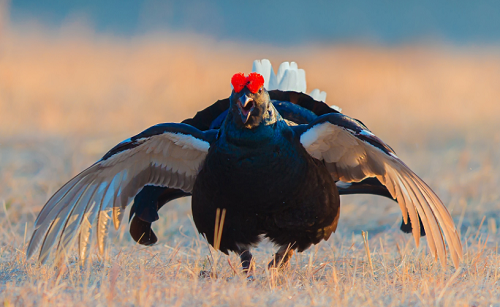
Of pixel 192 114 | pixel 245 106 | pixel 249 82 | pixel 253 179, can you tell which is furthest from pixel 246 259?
pixel 192 114

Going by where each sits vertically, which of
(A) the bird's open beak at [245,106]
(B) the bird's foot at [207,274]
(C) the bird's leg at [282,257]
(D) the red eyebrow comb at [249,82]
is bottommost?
(B) the bird's foot at [207,274]

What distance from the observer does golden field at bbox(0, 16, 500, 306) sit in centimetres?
233

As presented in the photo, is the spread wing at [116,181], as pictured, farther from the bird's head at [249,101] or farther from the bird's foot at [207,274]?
the bird's foot at [207,274]

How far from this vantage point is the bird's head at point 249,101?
2.51 meters

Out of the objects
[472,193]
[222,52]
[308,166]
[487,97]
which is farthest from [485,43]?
[308,166]

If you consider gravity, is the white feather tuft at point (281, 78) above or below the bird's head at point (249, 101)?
above

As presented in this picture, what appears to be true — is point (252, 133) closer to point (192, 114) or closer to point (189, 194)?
point (189, 194)

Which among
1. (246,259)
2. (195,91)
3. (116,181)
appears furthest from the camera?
(195,91)

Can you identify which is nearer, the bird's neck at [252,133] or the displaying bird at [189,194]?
the bird's neck at [252,133]

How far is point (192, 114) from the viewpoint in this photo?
6.86 meters

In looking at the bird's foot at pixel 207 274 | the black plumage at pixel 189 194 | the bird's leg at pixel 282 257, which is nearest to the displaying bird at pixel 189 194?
the black plumage at pixel 189 194

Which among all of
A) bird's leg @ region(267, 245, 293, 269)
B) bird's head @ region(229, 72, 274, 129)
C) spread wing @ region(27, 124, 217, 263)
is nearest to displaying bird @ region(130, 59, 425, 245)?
spread wing @ region(27, 124, 217, 263)

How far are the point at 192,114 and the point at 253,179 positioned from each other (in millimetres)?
4417

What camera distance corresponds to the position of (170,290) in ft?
7.27
